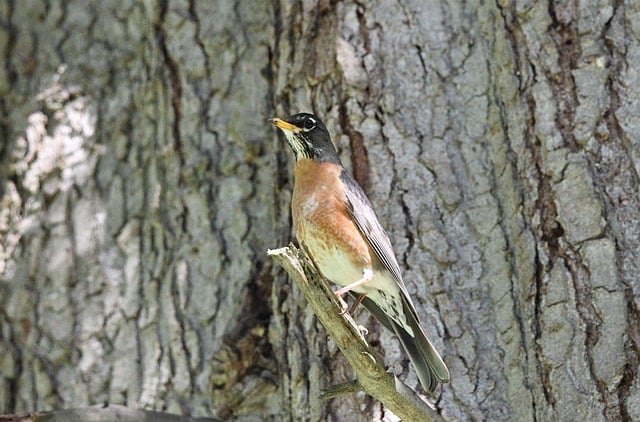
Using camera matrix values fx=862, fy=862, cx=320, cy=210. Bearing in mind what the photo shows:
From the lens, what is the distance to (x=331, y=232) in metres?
3.89

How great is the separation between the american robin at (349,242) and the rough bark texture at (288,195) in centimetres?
14

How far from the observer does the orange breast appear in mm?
3881

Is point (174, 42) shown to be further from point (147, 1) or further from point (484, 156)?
point (484, 156)

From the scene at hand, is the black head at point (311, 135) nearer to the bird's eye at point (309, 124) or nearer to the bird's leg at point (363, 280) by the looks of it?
the bird's eye at point (309, 124)

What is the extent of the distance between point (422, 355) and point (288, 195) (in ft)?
4.63

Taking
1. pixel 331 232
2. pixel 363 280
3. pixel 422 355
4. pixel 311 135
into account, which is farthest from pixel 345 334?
pixel 311 135

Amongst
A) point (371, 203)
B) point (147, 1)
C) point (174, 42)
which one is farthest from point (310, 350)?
point (147, 1)

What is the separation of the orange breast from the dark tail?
351 millimetres

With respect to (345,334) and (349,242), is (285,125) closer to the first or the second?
(349,242)

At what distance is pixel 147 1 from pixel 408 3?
1806mm

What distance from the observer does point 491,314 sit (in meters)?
3.79

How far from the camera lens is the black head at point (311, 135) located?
418cm

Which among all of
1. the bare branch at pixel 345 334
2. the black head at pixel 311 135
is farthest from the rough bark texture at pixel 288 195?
the bare branch at pixel 345 334

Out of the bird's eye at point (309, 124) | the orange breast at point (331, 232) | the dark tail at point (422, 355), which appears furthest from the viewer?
the bird's eye at point (309, 124)
